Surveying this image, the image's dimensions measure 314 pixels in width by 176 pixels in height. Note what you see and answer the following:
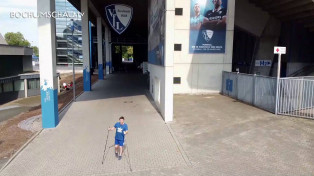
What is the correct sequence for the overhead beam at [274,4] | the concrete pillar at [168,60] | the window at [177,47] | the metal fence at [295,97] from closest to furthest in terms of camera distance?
the concrete pillar at [168,60] → the metal fence at [295,97] → the overhead beam at [274,4] → the window at [177,47]

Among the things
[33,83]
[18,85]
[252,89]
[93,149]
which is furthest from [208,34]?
[33,83]

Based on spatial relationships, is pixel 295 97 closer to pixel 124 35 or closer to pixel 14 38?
pixel 124 35

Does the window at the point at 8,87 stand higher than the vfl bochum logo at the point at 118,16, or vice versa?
the vfl bochum logo at the point at 118,16

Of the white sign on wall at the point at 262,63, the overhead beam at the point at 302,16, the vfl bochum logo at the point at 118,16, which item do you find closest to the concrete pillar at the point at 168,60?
the vfl bochum logo at the point at 118,16

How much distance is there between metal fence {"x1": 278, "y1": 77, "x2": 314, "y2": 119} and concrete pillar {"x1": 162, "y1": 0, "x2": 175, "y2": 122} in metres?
6.21

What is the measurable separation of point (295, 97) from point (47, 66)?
12863 millimetres

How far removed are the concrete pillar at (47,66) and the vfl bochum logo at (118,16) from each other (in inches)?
301

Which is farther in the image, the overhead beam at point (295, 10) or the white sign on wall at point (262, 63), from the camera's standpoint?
the white sign on wall at point (262, 63)

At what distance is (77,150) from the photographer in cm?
857

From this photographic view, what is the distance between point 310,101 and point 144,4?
20312mm

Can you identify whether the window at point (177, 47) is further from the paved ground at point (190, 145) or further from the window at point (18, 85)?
the window at point (18, 85)

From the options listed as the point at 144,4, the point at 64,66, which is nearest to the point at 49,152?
the point at 144,4

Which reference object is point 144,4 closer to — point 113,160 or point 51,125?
point 51,125

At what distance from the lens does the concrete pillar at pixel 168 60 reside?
11.3 metres
